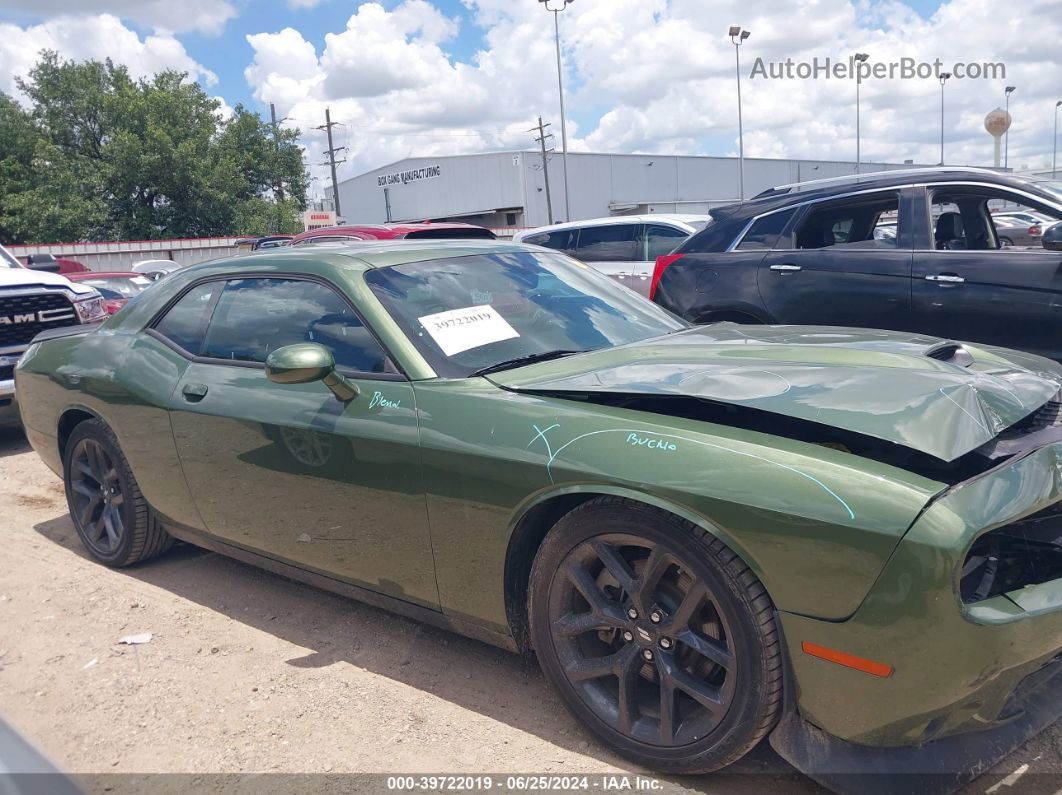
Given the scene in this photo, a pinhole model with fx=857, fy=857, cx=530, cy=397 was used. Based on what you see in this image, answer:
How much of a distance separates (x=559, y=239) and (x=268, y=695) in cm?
858

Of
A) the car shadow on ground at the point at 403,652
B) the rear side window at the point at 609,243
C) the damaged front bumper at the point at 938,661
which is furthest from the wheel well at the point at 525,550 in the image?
the rear side window at the point at 609,243

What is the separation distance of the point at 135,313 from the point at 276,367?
1.76 meters

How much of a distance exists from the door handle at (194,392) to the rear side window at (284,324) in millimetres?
148

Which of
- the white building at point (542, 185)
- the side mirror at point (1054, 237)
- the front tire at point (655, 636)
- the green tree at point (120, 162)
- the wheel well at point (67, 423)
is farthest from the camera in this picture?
the white building at point (542, 185)

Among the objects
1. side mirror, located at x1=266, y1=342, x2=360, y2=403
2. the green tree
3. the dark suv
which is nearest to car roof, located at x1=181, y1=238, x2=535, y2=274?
side mirror, located at x1=266, y1=342, x2=360, y2=403

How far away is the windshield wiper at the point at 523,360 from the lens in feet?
9.46

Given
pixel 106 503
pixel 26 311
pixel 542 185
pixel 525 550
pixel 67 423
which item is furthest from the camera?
pixel 542 185

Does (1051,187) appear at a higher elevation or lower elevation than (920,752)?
higher

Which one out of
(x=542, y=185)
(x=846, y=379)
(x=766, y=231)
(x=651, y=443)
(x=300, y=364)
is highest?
(x=542, y=185)

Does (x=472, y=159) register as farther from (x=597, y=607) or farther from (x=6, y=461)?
(x=597, y=607)

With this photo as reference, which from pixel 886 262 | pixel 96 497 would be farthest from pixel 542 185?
pixel 96 497

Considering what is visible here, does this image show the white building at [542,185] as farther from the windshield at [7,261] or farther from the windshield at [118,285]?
the windshield at [7,261]

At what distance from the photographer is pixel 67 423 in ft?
14.4

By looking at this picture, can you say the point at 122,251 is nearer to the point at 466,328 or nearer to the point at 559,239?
the point at 559,239
